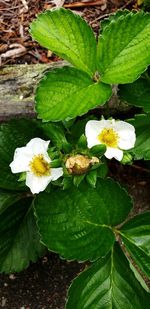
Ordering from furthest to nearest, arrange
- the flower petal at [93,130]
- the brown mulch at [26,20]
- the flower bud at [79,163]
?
1. the brown mulch at [26,20]
2. the flower petal at [93,130]
3. the flower bud at [79,163]

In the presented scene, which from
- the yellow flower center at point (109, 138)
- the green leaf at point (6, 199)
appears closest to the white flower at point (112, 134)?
the yellow flower center at point (109, 138)

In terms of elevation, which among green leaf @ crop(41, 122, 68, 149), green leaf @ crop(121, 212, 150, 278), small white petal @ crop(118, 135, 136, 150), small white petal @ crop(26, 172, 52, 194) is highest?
green leaf @ crop(41, 122, 68, 149)

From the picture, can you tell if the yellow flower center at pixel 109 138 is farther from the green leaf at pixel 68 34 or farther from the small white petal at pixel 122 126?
the green leaf at pixel 68 34

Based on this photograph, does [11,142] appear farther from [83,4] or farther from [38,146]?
[83,4]

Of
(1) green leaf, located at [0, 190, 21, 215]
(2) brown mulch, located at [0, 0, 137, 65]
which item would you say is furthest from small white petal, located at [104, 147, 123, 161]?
(2) brown mulch, located at [0, 0, 137, 65]

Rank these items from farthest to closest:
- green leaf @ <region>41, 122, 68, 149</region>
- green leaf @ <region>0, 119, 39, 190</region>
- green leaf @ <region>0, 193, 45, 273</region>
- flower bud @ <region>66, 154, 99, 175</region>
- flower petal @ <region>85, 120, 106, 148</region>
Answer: green leaf @ <region>0, 193, 45, 273</region>
green leaf @ <region>0, 119, 39, 190</region>
green leaf @ <region>41, 122, 68, 149</region>
flower petal @ <region>85, 120, 106, 148</region>
flower bud @ <region>66, 154, 99, 175</region>

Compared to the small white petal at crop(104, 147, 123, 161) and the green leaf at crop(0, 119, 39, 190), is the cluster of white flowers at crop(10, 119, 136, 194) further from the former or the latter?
the green leaf at crop(0, 119, 39, 190)
